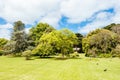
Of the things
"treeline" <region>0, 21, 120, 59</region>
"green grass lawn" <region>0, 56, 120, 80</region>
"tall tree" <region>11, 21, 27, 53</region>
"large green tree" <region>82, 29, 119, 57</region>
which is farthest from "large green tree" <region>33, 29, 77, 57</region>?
"green grass lawn" <region>0, 56, 120, 80</region>

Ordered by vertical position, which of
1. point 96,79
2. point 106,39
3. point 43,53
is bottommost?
point 96,79

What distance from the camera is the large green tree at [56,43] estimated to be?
121 ft

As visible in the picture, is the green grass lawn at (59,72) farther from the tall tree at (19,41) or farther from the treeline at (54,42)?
the tall tree at (19,41)

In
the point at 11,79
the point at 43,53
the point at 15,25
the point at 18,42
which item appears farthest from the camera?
the point at 15,25

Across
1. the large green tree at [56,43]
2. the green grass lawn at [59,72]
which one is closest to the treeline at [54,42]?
the large green tree at [56,43]

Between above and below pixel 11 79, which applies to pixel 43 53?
above

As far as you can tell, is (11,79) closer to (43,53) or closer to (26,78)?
(26,78)

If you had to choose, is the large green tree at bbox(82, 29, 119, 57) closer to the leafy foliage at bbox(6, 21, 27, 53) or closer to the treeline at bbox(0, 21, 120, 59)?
the treeline at bbox(0, 21, 120, 59)

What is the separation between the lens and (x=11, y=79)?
42.9 ft

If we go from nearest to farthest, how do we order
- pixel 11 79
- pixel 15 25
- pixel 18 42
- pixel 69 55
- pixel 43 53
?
pixel 11 79 → pixel 43 53 → pixel 69 55 → pixel 18 42 → pixel 15 25

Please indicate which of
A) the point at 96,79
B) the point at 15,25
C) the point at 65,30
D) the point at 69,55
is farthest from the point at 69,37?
the point at 96,79

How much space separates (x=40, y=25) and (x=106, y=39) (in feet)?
61.1

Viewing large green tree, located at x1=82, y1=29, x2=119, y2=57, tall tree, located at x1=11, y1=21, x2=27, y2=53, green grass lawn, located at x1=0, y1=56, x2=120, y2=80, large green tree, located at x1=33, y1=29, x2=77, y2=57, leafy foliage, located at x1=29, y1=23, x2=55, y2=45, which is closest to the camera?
green grass lawn, located at x1=0, y1=56, x2=120, y2=80

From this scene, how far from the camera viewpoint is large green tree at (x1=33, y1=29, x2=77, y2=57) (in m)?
36.8
